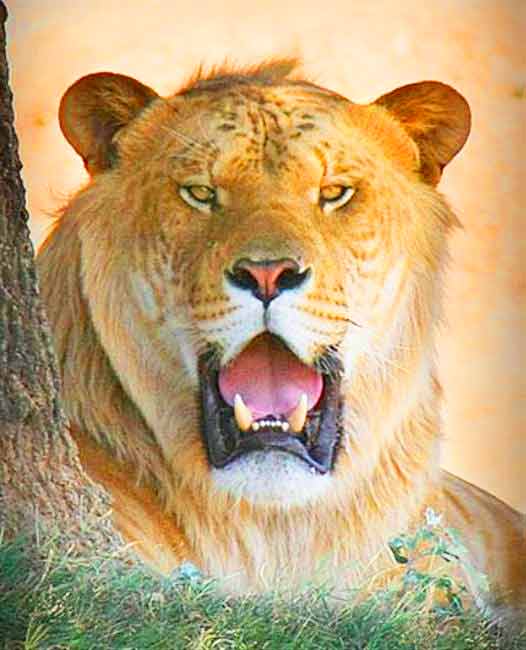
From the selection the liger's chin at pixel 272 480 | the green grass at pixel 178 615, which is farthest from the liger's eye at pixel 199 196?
the green grass at pixel 178 615

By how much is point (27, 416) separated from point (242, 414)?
51 cm

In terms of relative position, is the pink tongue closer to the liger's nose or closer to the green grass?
the liger's nose

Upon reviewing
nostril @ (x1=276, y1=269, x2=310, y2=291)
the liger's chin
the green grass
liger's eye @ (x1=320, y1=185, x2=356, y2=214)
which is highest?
liger's eye @ (x1=320, y1=185, x2=356, y2=214)

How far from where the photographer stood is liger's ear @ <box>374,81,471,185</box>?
228 inches

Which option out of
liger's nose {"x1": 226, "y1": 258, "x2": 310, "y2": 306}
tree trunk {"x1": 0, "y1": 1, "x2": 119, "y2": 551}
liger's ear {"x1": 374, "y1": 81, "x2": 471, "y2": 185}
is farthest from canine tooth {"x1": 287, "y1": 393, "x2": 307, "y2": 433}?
liger's ear {"x1": 374, "y1": 81, "x2": 471, "y2": 185}

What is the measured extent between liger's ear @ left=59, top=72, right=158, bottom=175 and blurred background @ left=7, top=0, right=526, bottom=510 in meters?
0.03

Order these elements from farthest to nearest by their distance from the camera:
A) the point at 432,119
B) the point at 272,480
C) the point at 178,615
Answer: the point at 432,119, the point at 272,480, the point at 178,615

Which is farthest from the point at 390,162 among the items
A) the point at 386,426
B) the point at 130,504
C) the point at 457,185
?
the point at 130,504

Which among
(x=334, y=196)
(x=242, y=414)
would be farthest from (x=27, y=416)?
(x=334, y=196)

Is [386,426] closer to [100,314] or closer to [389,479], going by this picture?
[389,479]

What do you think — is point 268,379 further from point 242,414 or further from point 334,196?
point 334,196

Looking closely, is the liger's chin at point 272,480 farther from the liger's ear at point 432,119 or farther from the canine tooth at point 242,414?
the liger's ear at point 432,119

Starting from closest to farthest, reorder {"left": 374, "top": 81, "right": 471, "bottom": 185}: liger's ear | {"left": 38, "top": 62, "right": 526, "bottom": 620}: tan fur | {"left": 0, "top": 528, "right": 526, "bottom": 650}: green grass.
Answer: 1. {"left": 0, "top": 528, "right": 526, "bottom": 650}: green grass
2. {"left": 38, "top": 62, "right": 526, "bottom": 620}: tan fur
3. {"left": 374, "top": 81, "right": 471, "bottom": 185}: liger's ear

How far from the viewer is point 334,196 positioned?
18.7 feet
